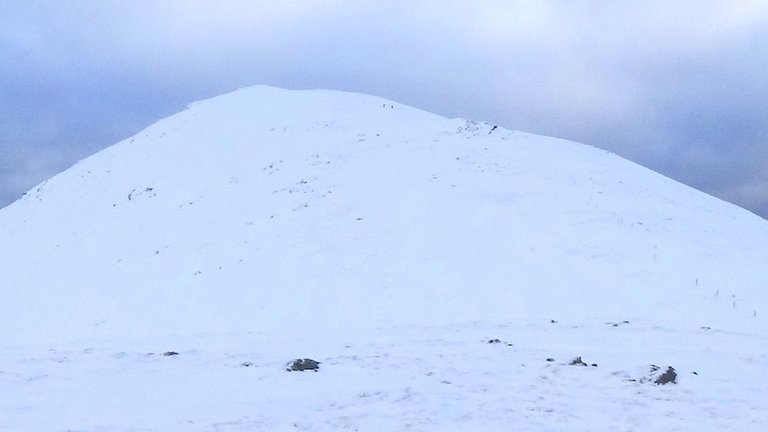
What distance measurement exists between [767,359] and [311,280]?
11.0m

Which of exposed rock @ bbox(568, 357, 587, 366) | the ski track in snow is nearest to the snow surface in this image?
the ski track in snow

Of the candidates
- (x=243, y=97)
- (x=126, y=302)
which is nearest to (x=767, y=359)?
(x=126, y=302)

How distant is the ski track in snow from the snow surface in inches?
2.2

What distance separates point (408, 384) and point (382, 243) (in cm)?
1072

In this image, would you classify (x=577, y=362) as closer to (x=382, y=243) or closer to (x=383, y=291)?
(x=383, y=291)

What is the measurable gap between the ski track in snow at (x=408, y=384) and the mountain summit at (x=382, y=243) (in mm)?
2658

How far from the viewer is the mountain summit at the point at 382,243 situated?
54.9ft

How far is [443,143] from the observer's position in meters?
29.4

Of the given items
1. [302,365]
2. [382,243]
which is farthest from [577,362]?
[382,243]

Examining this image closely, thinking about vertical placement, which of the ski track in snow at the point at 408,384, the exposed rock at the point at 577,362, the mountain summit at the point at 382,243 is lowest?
the ski track in snow at the point at 408,384

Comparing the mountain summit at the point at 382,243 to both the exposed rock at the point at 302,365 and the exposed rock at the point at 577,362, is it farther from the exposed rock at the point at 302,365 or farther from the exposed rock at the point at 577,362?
the exposed rock at the point at 577,362

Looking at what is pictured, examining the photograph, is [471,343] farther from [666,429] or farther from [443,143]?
[443,143]

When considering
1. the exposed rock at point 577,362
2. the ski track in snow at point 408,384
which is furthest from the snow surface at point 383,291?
the exposed rock at point 577,362

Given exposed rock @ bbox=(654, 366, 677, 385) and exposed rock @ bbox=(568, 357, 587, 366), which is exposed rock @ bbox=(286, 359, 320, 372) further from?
exposed rock @ bbox=(654, 366, 677, 385)
